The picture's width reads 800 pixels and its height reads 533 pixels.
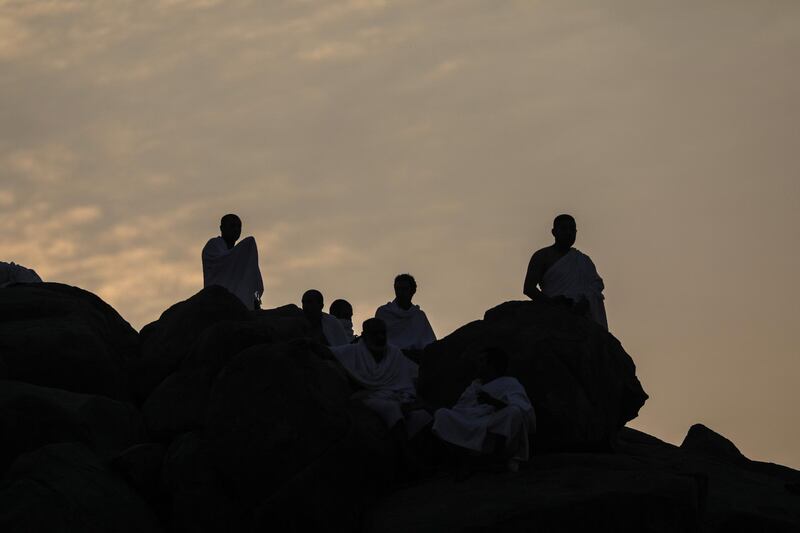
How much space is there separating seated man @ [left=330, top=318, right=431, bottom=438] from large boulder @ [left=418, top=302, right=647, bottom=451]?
1.00 metres

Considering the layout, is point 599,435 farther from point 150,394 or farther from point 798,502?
point 150,394

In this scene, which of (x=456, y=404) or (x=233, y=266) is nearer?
(x=456, y=404)

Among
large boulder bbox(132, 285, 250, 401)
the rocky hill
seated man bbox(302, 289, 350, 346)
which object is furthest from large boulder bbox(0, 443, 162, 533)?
seated man bbox(302, 289, 350, 346)

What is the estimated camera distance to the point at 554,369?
55.1 feet

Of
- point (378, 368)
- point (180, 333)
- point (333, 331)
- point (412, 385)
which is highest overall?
point (333, 331)

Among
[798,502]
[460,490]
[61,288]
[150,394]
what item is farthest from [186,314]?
[798,502]

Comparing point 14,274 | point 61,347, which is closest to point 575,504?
point 61,347

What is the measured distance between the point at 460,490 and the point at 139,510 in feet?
12.1

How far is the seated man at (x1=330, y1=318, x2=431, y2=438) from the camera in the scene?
1639cm

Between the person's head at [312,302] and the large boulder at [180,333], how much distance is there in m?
0.92

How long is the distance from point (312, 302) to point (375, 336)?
12.4 feet

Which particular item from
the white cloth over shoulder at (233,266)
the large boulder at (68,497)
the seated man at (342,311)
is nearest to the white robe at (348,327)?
the seated man at (342,311)

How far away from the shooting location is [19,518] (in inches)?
555

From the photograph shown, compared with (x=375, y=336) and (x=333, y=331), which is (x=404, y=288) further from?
(x=375, y=336)
